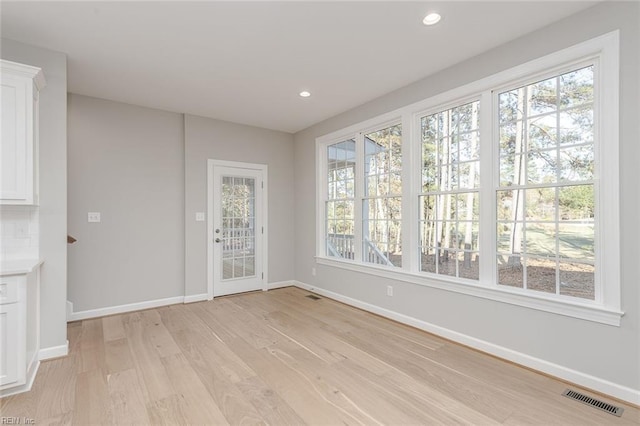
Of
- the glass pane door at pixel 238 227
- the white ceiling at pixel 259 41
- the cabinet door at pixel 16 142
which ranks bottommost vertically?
the glass pane door at pixel 238 227

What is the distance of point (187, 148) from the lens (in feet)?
14.9

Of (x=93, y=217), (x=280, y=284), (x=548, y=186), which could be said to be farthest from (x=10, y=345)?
(x=548, y=186)

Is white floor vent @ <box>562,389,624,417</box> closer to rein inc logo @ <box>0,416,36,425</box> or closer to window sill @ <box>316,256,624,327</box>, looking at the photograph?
window sill @ <box>316,256,624,327</box>

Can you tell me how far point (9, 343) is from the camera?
2166 millimetres

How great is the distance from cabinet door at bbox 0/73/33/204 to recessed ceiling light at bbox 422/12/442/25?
125 inches

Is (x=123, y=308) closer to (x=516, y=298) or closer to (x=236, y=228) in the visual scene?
(x=236, y=228)

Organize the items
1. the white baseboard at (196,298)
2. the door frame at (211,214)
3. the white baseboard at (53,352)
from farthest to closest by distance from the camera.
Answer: the door frame at (211,214) < the white baseboard at (196,298) < the white baseboard at (53,352)

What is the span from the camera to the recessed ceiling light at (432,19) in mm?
2352

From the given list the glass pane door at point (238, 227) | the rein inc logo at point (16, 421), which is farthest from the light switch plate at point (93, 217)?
the rein inc logo at point (16, 421)

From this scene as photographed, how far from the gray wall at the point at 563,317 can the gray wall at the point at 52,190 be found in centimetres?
334

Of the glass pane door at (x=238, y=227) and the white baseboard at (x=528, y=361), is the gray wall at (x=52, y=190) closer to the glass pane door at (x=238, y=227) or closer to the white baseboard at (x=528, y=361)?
the glass pane door at (x=238, y=227)

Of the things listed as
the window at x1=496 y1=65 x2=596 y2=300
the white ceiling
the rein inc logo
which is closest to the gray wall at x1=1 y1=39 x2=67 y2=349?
the white ceiling

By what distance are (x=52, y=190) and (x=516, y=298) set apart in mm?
4188

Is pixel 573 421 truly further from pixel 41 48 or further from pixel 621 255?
pixel 41 48
